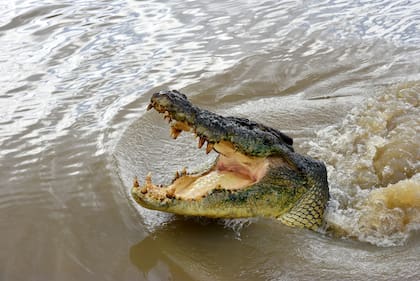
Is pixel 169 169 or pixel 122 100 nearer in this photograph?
pixel 169 169

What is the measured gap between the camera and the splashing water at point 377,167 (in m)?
3.68

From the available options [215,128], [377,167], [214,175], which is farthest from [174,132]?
[377,167]

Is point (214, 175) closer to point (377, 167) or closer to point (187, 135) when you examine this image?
point (187, 135)

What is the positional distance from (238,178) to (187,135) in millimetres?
1315

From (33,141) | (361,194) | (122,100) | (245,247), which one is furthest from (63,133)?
(361,194)

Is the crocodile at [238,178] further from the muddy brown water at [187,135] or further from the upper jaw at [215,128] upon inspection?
the muddy brown water at [187,135]

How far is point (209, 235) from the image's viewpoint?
3.45 metres

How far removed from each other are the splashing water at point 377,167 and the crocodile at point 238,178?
253 millimetres

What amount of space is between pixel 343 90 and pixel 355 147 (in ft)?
3.60

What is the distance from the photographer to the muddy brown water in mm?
3266

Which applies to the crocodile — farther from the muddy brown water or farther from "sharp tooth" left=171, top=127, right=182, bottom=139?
the muddy brown water

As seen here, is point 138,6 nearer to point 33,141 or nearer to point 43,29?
point 43,29

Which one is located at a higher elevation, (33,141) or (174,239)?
(33,141)

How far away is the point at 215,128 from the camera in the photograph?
10.7 feet
